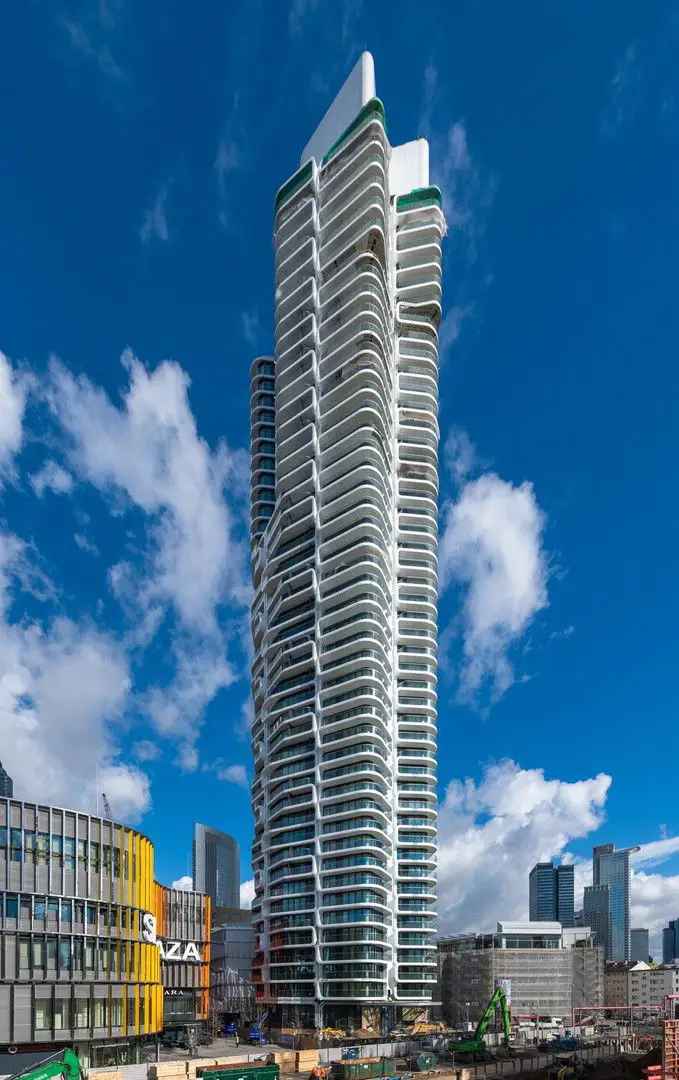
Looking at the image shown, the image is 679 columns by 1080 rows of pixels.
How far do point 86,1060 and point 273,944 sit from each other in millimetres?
95078

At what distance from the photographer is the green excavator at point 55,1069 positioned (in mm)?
47406

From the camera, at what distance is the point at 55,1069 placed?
48.4 metres

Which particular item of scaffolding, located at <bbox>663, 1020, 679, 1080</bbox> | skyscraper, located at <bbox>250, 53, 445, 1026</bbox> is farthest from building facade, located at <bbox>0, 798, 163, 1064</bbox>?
skyscraper, located at <bbox>250, 53, 445, 1026</bbox>

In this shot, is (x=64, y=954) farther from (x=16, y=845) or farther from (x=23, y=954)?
(x=16, y=845)

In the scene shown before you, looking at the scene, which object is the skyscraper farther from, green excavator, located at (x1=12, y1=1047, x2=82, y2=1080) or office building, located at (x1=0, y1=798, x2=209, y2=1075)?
green excavator, located at (x1=12, y1=1047, x2=82, y2=1080)

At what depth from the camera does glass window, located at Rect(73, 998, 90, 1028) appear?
85.3m

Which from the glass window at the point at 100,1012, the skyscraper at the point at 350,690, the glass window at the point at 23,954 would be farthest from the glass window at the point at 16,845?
the skyscraper at the point at 350,690

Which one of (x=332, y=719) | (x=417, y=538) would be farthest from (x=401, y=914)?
(x=417, y=538)

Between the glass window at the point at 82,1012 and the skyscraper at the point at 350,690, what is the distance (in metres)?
80.9

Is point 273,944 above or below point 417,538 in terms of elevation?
below

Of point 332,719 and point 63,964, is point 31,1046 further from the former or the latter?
point 332,719

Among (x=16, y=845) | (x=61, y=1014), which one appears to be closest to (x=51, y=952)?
(x=61, y=1014)

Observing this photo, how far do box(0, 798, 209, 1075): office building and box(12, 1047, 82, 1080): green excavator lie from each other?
30.6m

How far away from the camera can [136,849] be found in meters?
101
